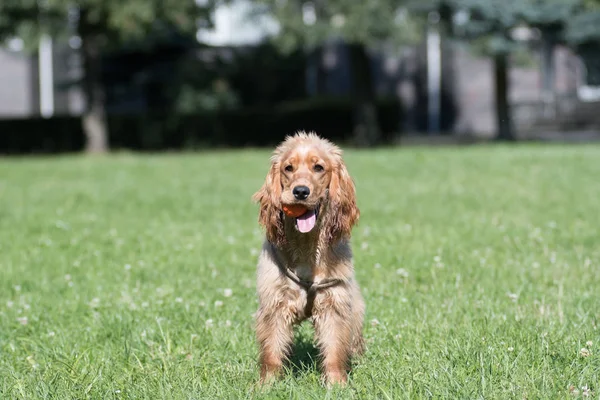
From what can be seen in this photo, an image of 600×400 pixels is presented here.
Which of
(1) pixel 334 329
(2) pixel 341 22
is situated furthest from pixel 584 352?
(2) pixel 341 22

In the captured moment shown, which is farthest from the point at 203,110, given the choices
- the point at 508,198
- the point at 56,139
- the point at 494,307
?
the point at 494,307

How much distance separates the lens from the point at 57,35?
21859 mm

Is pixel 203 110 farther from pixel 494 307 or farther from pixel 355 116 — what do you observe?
pixel 494 307

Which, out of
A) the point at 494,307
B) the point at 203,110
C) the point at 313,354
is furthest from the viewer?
the point at 203,110

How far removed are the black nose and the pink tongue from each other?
0.12 metres

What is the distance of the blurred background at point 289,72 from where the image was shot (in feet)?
68.8

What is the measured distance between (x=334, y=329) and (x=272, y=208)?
0.64m

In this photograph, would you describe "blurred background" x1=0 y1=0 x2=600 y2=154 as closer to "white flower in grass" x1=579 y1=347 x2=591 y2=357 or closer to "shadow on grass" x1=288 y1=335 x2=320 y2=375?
"shadow on grass" x1=288 y1=335 x2=320 y2=375

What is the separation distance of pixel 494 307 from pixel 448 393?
1.79m

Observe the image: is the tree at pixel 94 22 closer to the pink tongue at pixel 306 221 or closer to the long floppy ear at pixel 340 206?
the long floppy ear at pixel 340 206

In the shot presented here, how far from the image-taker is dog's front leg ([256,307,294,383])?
3.94m

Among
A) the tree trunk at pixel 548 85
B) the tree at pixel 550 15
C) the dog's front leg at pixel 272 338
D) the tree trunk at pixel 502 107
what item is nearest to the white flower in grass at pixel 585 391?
the dog's front leg at pixel 272 338

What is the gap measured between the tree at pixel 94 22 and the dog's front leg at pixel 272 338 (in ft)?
56.1

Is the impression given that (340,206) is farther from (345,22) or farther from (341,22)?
(341,22)
